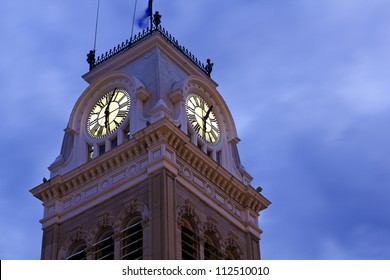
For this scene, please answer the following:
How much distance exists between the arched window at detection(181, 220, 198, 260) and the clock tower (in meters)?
0.06

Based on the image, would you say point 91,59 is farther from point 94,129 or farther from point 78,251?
point 78,251

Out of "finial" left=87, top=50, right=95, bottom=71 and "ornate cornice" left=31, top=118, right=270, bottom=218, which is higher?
"finial" left=87, top=50, right=95, bottom=71

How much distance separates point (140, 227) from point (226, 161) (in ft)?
34.1

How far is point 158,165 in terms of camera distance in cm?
6269

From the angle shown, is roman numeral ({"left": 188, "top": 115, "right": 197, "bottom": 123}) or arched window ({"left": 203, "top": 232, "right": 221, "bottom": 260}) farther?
roman numeral ({"left": 188, "top": 115, "right": 197, "bottom": 123})

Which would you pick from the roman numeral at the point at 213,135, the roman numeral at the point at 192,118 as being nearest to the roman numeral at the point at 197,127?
the roman numeral at the point at 192,118

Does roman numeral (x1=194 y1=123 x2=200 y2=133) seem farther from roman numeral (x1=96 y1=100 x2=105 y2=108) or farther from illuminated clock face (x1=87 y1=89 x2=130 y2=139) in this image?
roman numeral (x1=96 y1=100 x2=105 y2=108)

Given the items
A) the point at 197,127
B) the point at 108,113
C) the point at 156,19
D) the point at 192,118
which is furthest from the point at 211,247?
the point at 156,19

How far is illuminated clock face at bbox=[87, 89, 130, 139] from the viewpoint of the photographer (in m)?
68.0

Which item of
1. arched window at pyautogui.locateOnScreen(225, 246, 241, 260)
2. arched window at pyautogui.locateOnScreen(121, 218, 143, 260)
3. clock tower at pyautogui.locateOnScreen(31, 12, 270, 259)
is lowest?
arched window at pyautogui.locateOnScreen(121, 218, 143, 260)

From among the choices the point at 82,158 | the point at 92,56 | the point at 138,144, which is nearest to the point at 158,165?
the point at 138,144

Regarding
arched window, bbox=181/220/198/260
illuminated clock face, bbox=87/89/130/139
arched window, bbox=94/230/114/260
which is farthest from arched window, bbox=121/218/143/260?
illuminated clock face, bbox=87/89/130/139

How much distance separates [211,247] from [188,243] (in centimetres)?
261
